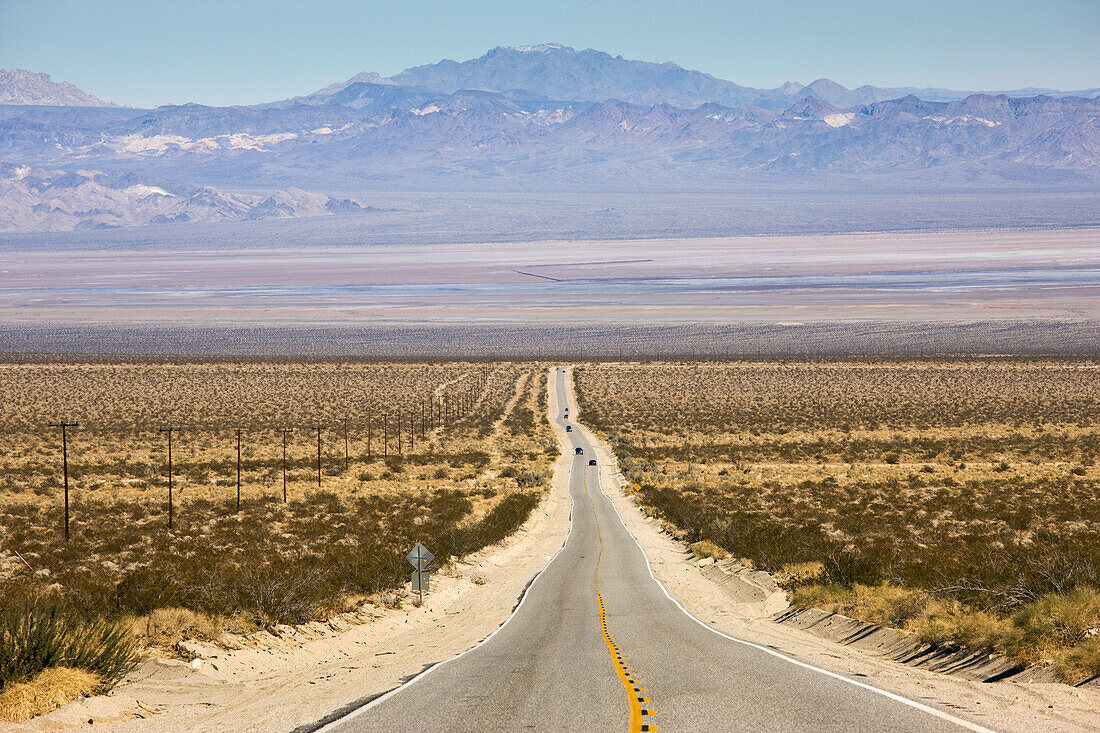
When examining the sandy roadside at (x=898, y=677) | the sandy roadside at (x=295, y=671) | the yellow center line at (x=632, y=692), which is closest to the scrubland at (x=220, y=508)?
the sandy roadside at (x=295, y=671)

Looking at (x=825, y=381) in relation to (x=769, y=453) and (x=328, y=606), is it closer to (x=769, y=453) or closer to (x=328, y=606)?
(x=769, y=453)

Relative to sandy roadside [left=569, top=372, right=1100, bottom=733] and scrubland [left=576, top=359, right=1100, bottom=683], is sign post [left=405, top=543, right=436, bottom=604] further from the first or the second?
scrubland [left=576, top=359, right=1100, bottom=683]

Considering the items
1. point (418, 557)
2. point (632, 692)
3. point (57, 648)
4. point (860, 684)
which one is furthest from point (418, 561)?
point (860, 684)

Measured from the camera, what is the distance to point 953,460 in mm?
45062

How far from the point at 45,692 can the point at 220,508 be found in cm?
2286

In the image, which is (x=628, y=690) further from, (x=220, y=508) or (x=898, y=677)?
(x=220, y=508)

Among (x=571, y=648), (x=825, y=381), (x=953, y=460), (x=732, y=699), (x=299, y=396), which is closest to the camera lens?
(x=732, y=699)

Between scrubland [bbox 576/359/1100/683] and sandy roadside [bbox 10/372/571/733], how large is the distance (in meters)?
7.18

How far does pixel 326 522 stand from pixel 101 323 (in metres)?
185

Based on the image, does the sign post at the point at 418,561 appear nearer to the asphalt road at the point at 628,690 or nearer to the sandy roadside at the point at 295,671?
the sandy roadside at the point at 295,671

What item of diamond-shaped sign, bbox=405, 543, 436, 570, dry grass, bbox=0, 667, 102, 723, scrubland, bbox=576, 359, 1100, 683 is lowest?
scrubland, bbox=576, 359, 1100, 683

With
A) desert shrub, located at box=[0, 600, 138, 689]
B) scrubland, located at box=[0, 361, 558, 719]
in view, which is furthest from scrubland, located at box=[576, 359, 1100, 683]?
desert shrub, located at box=[0, 600, 138, 689]

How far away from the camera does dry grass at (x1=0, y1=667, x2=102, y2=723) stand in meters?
8.77

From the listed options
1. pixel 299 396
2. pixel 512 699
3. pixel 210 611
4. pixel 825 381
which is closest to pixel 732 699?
pixel 512 699
